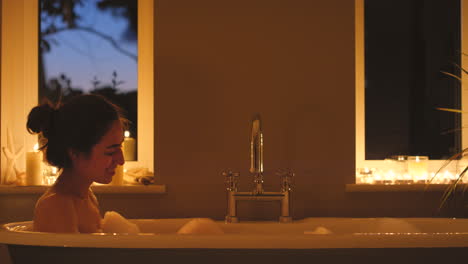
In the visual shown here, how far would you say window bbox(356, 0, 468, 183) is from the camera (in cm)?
286

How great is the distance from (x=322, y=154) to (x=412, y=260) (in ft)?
3.33

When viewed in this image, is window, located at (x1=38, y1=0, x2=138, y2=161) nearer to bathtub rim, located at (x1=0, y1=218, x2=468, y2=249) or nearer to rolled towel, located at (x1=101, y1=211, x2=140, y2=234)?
rolled towel, located at (x1=101, y1=211, x2=140, y2=234)

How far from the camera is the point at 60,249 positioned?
57.6 inches

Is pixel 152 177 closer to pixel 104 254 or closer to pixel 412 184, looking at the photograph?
pixel 104 254

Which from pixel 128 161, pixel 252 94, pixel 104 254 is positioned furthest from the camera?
pixel 128 161

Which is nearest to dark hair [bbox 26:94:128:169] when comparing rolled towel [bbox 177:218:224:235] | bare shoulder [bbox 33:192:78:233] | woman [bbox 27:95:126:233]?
woman [bbox 27:95:126:233]

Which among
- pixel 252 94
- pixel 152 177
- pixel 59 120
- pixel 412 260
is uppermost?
pixel 252 94

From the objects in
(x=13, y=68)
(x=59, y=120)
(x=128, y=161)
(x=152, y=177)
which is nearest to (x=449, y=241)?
(x=59, y=120)

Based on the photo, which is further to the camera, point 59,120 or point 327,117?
point 327,117

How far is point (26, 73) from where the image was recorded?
2.74 m

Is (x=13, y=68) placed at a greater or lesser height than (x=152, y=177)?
greater

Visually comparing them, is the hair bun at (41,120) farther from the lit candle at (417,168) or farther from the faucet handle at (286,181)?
the lit candle at (417,168)

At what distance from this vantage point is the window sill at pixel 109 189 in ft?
7.68

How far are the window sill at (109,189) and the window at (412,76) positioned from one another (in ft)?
4.08
